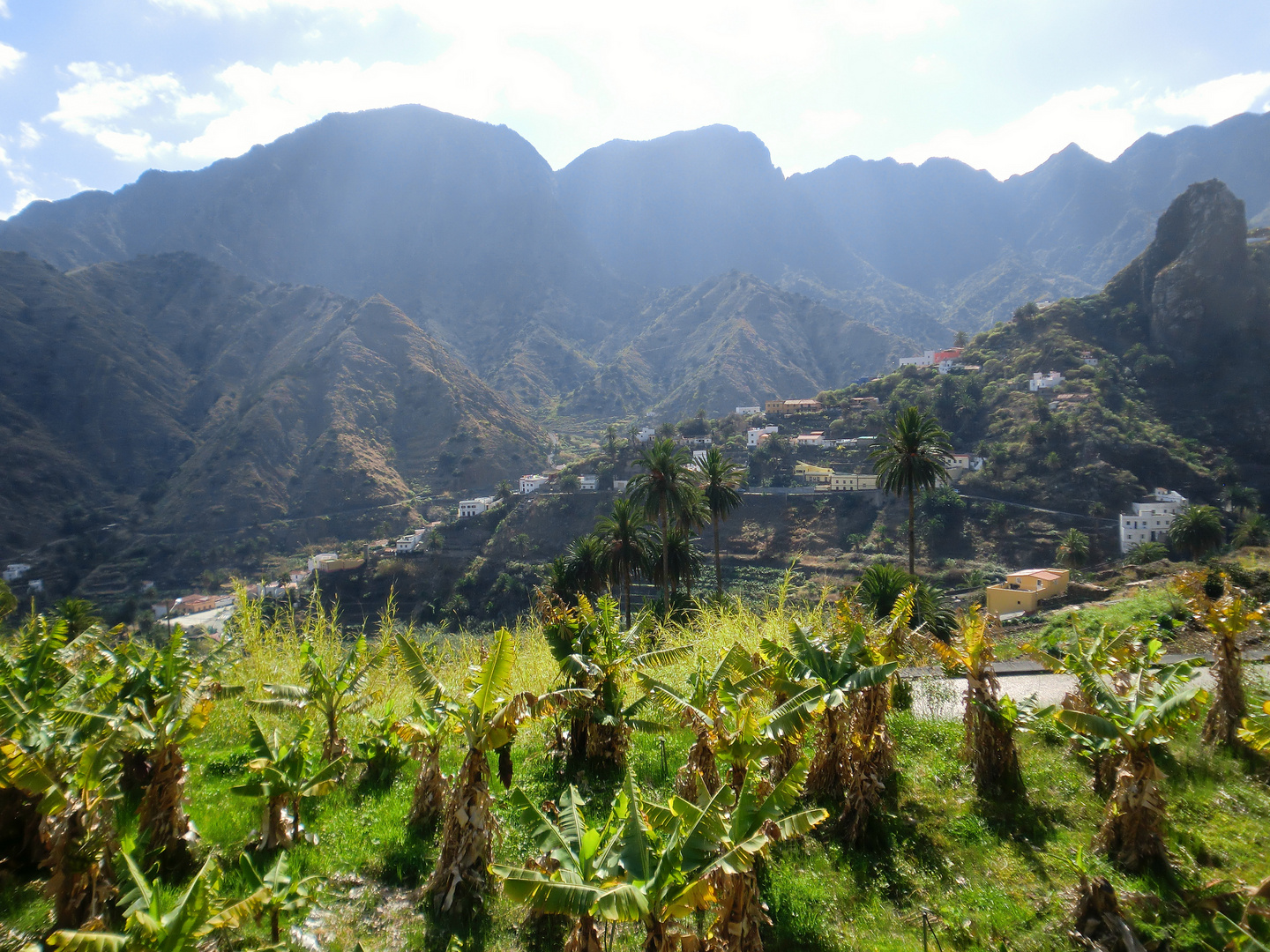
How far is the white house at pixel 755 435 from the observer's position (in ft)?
251

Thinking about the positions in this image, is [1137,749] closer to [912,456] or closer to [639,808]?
[639,808]

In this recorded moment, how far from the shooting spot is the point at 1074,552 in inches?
1764

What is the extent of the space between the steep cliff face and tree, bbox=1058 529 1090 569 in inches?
1483

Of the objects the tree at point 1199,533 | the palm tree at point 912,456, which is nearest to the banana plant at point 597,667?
the palm tree at point 912,456

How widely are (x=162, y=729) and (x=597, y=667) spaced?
392 cm

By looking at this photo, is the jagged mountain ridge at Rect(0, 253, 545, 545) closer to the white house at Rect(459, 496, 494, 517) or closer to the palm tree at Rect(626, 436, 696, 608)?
the white house at Rect(459, 496, 494, 517)

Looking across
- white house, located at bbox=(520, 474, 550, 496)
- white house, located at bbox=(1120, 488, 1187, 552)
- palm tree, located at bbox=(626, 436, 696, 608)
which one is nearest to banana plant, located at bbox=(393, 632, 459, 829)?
palm tree, located at bbox=(626, 436, 696, 608)

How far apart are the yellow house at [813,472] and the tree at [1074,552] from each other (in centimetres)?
2236

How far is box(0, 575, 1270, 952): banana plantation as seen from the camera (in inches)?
149

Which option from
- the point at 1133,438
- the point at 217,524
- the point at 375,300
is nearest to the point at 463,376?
the point at 375,300

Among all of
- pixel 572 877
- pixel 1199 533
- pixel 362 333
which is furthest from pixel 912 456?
pixel 362 333

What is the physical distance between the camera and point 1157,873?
16.9ft

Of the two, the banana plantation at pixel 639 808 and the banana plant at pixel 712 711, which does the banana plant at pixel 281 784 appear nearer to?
the banana plantation at pixel 639 808

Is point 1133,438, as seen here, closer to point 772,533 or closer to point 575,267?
point 772,533
